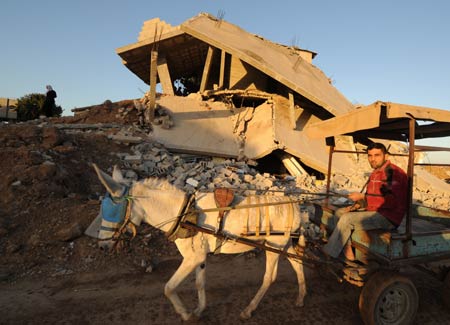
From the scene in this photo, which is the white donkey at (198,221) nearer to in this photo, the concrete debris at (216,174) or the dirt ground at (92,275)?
the dirt ground at (92,275)

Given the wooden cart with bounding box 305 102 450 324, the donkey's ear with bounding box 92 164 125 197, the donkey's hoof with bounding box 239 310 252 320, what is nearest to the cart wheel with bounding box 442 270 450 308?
the wooden cart with bounding box 305 102 450 324

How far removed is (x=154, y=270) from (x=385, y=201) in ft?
13.3

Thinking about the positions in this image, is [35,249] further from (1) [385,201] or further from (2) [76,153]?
(1) [385,201]

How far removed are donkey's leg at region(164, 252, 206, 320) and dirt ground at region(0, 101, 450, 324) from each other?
0.65 ft

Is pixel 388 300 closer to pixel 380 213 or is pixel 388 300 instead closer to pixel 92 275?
pixel 380 213

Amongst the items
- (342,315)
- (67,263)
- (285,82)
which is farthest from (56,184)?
(285,82)

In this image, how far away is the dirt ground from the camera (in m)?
3.82

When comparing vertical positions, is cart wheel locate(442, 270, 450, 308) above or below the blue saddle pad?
below

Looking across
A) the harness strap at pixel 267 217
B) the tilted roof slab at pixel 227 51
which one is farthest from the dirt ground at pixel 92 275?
the tilted roof slab at pixel 227 51

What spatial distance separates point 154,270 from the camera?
5152 millimetres

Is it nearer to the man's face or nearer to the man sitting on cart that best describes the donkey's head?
the man sitting on cart

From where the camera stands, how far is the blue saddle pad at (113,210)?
313 centimetres

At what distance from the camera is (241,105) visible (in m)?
14.4

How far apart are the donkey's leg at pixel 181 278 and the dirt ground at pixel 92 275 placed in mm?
197
